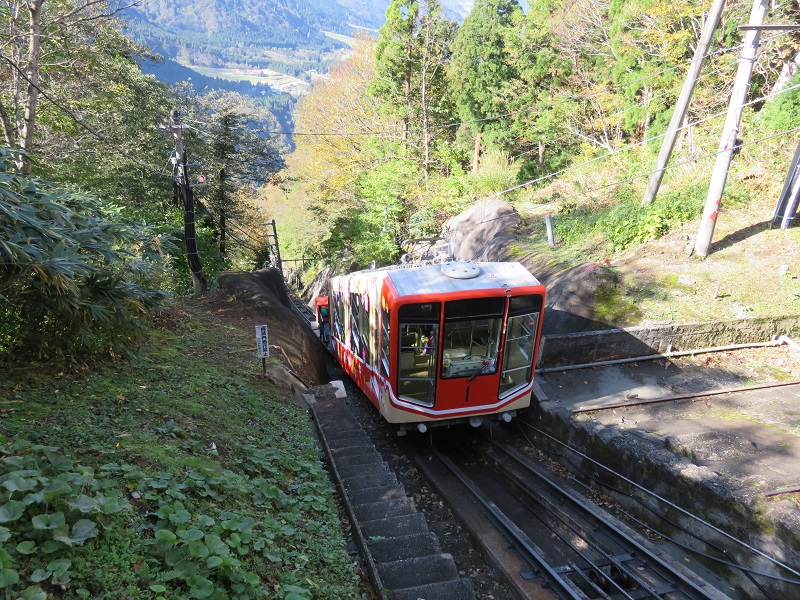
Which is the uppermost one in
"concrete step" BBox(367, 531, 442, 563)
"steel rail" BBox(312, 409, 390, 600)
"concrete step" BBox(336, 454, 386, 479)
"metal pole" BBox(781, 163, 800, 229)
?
"metal pole" BBox(781, 163, 800, 229)

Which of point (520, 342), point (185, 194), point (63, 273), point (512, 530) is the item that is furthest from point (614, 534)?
point (185, 194)

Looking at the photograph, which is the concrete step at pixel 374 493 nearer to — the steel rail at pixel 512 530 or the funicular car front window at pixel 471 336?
the steel rail at pixel 512 530

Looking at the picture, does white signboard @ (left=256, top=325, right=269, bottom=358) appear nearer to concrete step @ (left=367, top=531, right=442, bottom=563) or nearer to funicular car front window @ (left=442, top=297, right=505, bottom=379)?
funicular car front window @ (left=442, top=297, right=505, bottom=379)

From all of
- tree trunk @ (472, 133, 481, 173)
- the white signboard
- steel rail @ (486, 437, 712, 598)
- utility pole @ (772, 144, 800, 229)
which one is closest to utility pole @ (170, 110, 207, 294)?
the white signboard

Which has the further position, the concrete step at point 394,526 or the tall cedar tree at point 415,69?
the tall cedar tree at point 415,69

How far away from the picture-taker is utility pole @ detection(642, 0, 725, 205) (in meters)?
12.4

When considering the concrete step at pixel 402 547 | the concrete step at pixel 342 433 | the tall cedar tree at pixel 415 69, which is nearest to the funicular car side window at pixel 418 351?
the concrete step at pixel 342 433

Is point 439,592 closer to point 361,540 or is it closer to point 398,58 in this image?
point 361,540

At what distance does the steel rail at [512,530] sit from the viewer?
5738 millimetres

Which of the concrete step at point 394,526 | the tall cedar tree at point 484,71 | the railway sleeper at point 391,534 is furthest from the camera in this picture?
the tall cedar tree at point 484,71

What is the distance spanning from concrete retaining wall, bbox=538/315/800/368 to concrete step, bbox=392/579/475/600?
6.30 metres

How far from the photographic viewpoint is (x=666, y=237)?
14.1 m

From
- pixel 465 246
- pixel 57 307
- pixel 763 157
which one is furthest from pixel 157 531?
pixel 465 246

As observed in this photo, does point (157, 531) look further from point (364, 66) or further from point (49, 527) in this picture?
point (364, 66)
